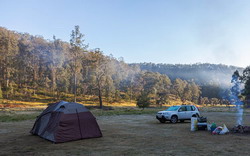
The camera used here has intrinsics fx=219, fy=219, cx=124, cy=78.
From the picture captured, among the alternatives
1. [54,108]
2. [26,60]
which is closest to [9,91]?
[26,60]

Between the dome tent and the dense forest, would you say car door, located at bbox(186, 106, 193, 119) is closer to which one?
the dome tent

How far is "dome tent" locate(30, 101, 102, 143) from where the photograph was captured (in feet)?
34.9

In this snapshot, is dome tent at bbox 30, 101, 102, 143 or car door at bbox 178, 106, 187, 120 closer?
dome tent at bbox 30, 101, 102, 143

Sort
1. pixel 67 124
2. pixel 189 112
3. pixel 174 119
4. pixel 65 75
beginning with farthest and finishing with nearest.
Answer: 1. pixel 65 75
2. pixel 189 112
3. pixel 174 119
4. pixel 67 124

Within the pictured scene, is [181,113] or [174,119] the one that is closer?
[174,119]

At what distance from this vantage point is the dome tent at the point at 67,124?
418 inches

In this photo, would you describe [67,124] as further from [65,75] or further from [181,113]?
[65,75]

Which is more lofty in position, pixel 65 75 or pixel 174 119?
pixel 65 75

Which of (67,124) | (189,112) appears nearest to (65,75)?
(189,112)

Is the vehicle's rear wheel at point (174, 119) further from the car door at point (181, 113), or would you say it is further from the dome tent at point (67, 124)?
the dome tent at point (67, 124)

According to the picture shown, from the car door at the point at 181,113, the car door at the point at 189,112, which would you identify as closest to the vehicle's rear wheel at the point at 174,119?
the car door at the point at 181,113

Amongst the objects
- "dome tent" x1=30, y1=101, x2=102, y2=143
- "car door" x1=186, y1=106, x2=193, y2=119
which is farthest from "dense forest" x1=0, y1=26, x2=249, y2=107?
"dome tent" x1=30, y1=101, x2=102, y2=143

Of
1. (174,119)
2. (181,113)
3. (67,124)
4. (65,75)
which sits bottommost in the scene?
(174,119)

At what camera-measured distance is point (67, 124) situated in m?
10.9
